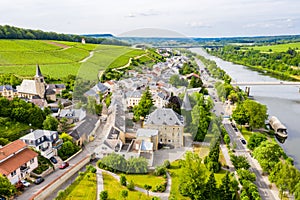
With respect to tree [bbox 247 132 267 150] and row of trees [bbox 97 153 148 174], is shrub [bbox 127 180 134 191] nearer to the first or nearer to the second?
row of trees [bbox 97 153 148 174]

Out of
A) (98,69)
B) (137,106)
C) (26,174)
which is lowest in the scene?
(26,174)

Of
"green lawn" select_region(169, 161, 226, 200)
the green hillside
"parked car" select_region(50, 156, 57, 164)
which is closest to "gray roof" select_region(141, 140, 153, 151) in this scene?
"green lawn" select_region(169, 161, 226, 200)

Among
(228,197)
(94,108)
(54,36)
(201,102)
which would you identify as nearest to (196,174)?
(228,197)

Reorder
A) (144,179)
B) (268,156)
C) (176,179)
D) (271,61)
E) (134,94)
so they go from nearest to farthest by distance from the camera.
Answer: (144,179)
(176,179)
(268,156)
(134,94)
(271,61)

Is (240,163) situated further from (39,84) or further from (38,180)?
(39,84)

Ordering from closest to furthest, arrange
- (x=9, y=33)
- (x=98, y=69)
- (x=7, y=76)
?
(x=98, y=69)
(x=7, y=76)
(x=9, y=33)

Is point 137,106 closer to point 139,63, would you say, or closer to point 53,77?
point 139,63

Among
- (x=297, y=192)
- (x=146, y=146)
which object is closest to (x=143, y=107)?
(x=146, y=146)

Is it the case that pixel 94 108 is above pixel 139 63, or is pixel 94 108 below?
below
